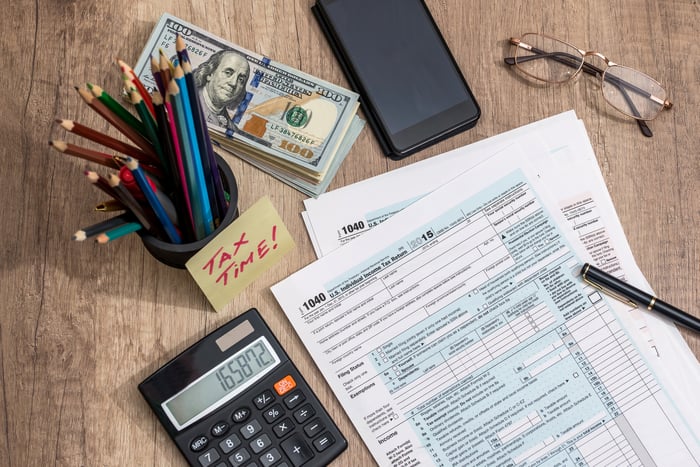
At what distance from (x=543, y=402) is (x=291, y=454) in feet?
0.88

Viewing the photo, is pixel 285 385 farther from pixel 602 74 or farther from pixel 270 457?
pixel 602 74

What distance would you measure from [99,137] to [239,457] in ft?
1.08

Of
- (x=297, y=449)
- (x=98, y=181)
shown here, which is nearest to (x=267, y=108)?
(x=98, y=181)

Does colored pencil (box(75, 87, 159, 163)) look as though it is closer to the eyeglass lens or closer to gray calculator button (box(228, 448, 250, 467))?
gray calculator button (box(228, 448, 250, 467))

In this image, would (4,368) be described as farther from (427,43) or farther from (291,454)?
(427,43)

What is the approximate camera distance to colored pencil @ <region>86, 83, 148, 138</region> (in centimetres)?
52

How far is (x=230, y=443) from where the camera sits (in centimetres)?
66

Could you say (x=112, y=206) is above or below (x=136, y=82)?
below

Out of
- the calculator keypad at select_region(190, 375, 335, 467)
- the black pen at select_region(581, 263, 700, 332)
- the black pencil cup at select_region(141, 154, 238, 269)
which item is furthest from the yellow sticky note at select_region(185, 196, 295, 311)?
the black pen at select_region(581, 263, 700, 332)

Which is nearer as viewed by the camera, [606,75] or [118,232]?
[118,232]

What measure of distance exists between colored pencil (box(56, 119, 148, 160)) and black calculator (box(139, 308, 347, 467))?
7.8 inches

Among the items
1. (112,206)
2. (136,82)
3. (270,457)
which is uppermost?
(136,82)

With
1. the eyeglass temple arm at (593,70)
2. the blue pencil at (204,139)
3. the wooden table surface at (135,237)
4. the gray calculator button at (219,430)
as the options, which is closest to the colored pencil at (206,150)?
the blue pencil at (204,139)

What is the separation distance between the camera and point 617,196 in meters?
0.77
